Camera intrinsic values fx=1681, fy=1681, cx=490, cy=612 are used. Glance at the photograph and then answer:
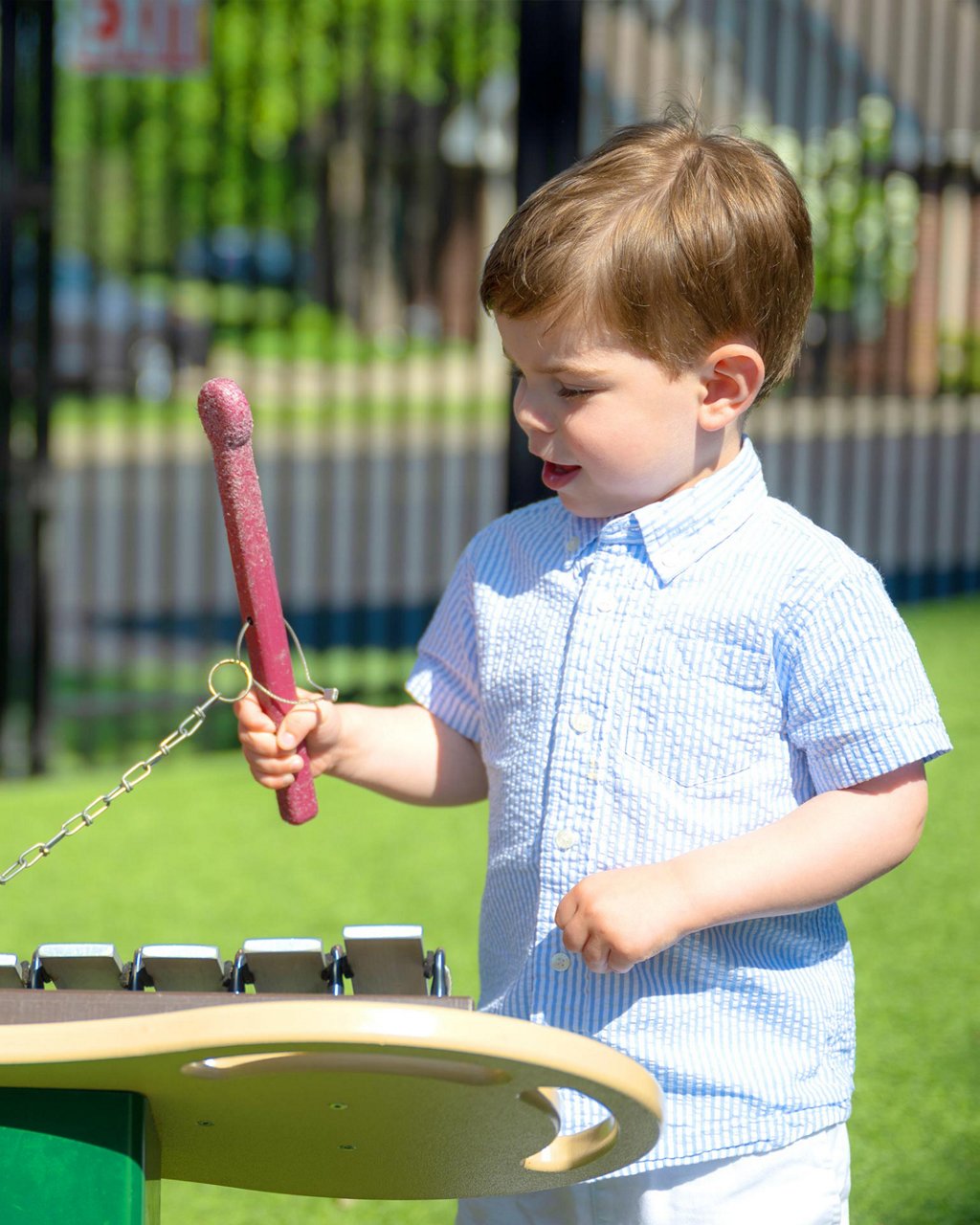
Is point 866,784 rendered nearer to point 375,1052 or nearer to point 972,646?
point 375,1052

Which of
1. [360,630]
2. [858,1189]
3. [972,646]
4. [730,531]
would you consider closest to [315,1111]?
[730,531]

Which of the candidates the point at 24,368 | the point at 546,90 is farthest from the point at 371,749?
the point at 546,90

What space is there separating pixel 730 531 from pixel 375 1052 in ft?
2.51

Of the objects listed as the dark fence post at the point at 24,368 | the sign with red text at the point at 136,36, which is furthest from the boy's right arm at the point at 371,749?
the sign with red text at the point at 136,36

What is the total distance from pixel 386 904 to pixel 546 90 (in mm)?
2550

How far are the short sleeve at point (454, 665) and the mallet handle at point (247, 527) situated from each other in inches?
12.6

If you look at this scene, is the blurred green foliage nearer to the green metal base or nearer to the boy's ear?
the boy's ear

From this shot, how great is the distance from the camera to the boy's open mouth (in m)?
1.65

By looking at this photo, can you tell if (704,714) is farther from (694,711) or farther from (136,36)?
(136,36)

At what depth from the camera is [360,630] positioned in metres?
6.00

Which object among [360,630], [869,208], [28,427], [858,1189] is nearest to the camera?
[858,1189]

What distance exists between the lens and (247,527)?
1438 mm

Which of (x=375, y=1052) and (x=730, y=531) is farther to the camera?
(x=730, y=531)

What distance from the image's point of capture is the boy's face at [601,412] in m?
1.56
